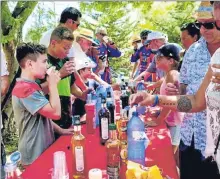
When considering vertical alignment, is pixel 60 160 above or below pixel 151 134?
above

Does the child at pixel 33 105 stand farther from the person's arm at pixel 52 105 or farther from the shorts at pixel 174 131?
the shorts at pixel 174 131

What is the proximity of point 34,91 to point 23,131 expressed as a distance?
0.93 ft

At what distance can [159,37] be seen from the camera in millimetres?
4496

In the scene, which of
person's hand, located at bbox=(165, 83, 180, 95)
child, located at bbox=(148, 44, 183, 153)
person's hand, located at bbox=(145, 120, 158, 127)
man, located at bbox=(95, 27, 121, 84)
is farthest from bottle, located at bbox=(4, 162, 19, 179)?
man, located at bbox=(95, 27, 121, 84)

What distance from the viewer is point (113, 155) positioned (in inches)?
61.9

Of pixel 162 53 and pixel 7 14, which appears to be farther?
pixel 7 14

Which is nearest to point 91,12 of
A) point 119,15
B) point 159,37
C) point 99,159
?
point 119,15

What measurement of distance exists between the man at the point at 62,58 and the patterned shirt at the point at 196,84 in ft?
3.14

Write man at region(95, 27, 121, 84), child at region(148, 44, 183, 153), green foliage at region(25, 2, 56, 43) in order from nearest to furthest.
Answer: child at region(148, 44, 183, 153) < man at region(95, 27, 121, 84) < green foliage at region(25, 2, 56, 43)

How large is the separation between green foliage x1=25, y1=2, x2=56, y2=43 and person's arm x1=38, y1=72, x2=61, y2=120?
10.9 ft

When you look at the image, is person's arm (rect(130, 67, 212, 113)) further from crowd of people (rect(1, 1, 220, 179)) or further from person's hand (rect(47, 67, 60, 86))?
person's hand (rect(47, 67, 60, 86))

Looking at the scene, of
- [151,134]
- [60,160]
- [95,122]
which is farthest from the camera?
[95,122]

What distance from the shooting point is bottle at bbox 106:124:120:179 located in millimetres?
1438

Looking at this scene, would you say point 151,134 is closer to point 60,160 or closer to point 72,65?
point 72,65
